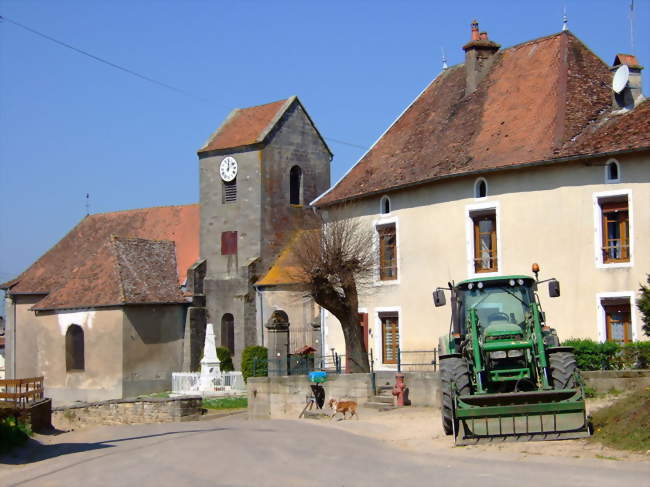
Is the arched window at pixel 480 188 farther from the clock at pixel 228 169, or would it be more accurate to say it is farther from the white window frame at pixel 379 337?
the clock at pixel 228 169

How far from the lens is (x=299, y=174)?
46688 millimetres

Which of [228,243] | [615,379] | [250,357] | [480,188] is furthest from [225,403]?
[615,379]

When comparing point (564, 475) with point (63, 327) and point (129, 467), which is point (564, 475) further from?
point (63, 327)

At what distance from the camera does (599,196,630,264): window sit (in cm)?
2588

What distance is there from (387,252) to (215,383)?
1198cm

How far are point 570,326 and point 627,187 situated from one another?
4210 mm

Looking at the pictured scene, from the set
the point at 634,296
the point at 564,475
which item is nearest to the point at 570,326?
the point at 634,296

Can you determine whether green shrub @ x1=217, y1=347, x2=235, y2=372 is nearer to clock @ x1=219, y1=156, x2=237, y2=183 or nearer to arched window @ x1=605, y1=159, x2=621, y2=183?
clock @ x1=219, y1=156, x2=237, y2=183

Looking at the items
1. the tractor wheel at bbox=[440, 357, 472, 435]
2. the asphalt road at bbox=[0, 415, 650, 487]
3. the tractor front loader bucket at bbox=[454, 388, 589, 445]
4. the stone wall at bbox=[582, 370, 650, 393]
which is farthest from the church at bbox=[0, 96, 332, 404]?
the tractor front loader bucket at bbox=[454, 388, 589, 445]

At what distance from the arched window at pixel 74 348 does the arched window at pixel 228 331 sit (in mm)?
6595

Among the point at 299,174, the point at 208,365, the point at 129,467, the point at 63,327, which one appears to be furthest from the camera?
the point at 299,174

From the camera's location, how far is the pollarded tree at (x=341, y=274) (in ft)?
98.9

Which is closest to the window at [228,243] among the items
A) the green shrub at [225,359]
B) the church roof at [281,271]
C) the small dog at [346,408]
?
the church roof at [281,271]

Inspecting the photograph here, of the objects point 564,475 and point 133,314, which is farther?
point 133,314
